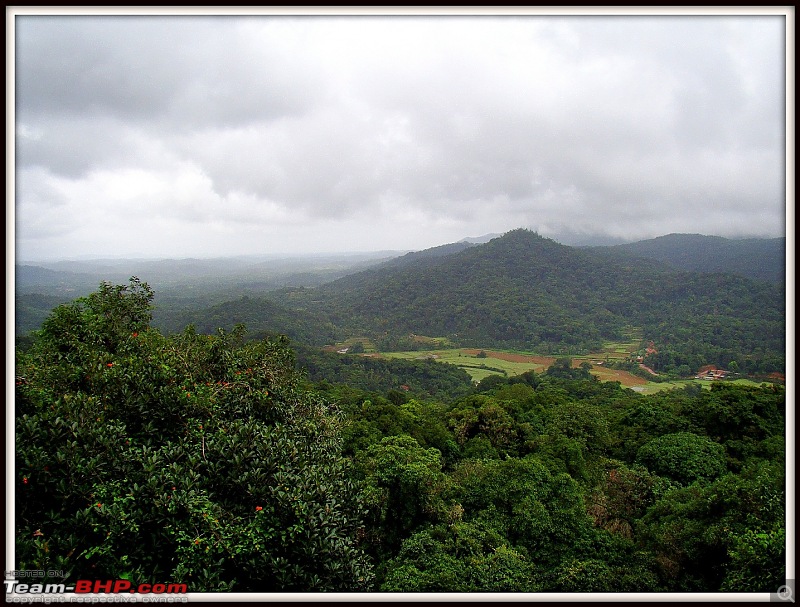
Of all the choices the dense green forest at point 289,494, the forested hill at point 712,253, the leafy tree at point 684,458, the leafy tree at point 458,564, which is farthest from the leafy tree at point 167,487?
the forested hill at point 712,253

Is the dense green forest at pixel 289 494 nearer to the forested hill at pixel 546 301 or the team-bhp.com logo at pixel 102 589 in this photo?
the team-bhp.com logo at pixel 102 589

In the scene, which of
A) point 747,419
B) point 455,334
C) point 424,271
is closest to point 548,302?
point 455,334

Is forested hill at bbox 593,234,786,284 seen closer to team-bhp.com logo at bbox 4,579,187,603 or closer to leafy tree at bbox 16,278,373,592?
leafy tree at bbox 16,278,373,592

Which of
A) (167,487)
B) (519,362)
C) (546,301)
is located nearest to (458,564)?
(167,487)

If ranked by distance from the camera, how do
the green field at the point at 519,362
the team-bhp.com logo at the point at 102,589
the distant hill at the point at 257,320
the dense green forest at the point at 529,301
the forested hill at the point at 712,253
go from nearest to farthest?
1. the team-bhp.com logo at the point at 102,589
2. the green field at the point at 519,362
3. the distant hill at the point at 257,320
4. the dense green forest at the point at 529,301
5. the forested hill at the point at 712,253

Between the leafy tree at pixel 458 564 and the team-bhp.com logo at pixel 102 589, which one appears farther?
the leafy tree at pixel 458 564

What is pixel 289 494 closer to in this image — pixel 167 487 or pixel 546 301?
pixel 167 487
